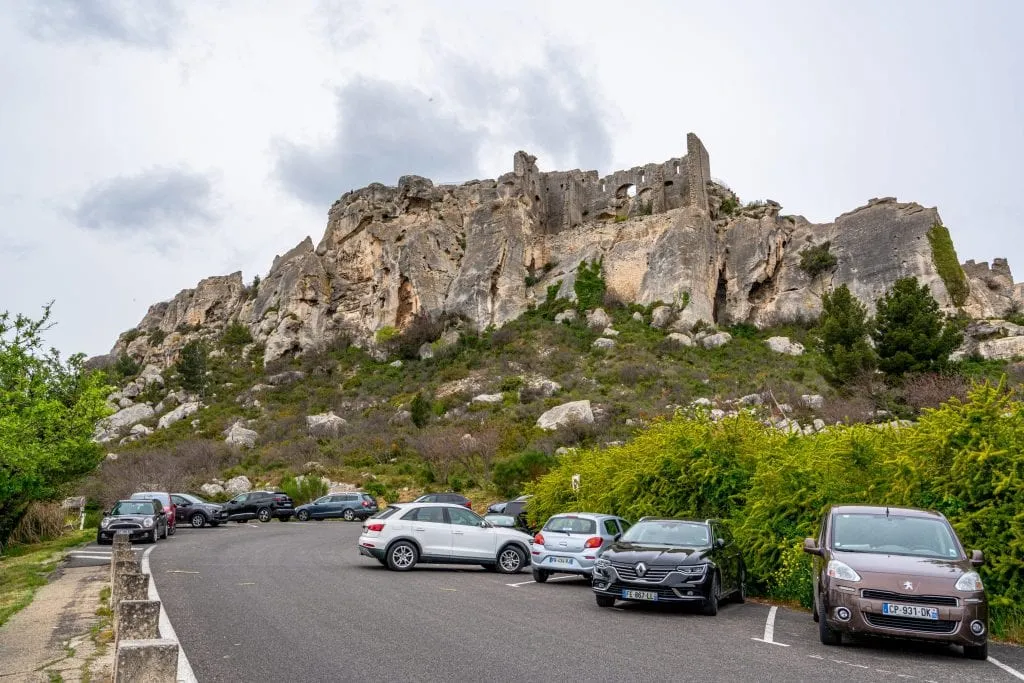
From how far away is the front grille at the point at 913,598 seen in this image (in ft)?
27.2

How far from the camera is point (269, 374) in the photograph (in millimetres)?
67000

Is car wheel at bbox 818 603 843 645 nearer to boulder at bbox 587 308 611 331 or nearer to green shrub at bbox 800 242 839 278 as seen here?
boulder at bbox 587 308 611 331

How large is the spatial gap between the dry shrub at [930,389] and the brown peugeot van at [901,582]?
20.6 m

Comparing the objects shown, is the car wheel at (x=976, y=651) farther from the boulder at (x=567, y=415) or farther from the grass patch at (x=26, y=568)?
the boulder at (x=567, y=415)

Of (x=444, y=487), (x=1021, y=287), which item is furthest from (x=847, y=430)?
(x=1021, y=287)

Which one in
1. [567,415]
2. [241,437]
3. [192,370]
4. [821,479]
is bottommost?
[821,479]

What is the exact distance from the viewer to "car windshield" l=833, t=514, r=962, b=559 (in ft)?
30.1

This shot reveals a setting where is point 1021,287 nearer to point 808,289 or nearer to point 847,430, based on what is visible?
point 808,289

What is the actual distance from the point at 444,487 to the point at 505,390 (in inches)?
528

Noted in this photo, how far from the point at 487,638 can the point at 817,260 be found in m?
56.1

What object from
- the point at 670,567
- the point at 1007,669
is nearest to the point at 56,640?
the point at 670,567

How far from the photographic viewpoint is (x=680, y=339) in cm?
5416

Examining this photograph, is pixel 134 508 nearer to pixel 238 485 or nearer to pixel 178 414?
pixel 238 485

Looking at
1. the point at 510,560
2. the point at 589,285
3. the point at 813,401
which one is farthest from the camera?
the point at 589,285
